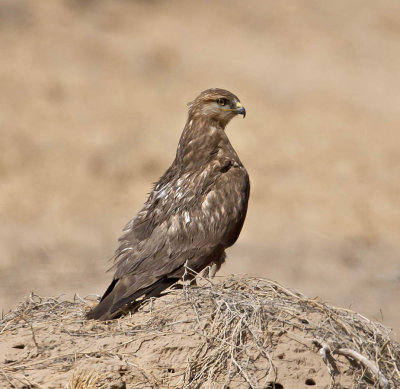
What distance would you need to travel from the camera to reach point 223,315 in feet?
21.6

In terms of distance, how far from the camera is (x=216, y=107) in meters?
9.10

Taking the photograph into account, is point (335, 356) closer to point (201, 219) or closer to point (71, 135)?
point (201, 219)

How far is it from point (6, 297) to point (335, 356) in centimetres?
864

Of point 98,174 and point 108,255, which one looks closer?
point 108,255

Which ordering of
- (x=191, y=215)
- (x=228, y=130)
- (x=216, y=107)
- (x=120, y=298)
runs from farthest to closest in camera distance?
1. (x=228, y=130)
2. (x=216, y=107)
3. (x=191, y=215)
4. (x=120, y=298)

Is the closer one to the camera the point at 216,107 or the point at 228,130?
the point at 216,107

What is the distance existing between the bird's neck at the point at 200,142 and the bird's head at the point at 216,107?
54 millimetres

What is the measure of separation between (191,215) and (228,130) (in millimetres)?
13217

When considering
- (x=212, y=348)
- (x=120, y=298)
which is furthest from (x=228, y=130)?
(x=212, y=348)

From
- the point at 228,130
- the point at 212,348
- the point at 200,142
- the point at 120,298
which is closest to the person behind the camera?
the point at 212,348

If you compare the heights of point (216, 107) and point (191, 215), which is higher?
point (216, 107)

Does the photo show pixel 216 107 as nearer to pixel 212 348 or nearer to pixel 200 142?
pixel 200 142

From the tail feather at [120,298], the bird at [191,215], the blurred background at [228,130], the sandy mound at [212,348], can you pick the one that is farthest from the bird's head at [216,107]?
the blurred background at [228,130]

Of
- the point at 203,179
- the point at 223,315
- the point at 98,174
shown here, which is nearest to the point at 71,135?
the point at 98,174
